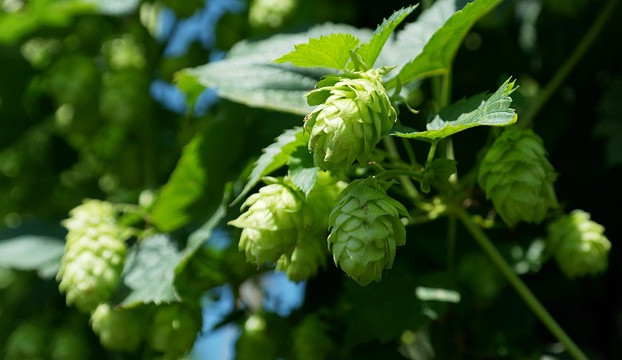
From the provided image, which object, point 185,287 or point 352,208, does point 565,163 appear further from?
point 352,208

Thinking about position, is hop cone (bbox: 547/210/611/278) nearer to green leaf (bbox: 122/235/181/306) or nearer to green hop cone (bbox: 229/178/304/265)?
green hop cone (bbox: 229/178/304/265)

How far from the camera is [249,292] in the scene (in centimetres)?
283

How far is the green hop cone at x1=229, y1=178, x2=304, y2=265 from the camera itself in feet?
4.55

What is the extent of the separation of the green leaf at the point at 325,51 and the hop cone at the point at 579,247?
65 cm

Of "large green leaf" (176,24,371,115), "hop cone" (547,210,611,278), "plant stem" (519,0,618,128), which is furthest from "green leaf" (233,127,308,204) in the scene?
"plant stem" (519,0,618,128)

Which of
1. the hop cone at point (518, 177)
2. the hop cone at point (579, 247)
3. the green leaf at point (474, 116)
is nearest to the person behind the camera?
the green leaf at point (474, 116)

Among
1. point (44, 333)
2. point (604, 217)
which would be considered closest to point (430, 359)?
point (604, 217)

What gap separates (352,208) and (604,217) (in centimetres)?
136

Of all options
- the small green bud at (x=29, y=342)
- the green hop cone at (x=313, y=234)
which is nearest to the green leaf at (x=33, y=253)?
the small green bud at (x=29, y=342)

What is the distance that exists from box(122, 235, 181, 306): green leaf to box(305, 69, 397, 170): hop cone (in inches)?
19.8

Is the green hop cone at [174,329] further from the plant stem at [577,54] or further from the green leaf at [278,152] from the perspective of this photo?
the plant stem at [577,54]

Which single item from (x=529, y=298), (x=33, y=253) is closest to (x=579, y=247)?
(x=529, y=298)

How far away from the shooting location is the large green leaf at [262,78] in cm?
173

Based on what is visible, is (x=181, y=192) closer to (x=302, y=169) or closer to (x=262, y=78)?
(x=262, y=78)
